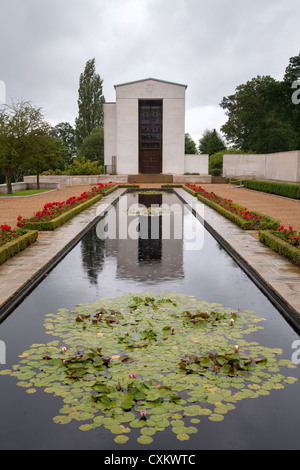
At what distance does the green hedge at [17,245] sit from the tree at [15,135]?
1549cm

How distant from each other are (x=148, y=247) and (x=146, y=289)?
11.6 ft

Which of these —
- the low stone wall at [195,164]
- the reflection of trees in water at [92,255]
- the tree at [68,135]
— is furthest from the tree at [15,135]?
the tree at [68,135]

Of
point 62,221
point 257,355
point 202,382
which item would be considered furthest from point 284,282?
point 62,221

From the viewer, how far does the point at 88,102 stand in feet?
Answer: 202

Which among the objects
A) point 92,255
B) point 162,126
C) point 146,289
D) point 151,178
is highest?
point 162,126

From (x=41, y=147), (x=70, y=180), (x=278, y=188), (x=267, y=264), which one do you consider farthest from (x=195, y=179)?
(x=267, y=264)

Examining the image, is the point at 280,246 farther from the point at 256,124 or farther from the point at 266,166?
the point at 256,124

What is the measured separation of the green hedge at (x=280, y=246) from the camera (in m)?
8.60

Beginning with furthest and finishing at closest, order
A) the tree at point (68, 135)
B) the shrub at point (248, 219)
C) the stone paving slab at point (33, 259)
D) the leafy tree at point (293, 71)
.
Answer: the tree at point (68, 135) → the leafy tree at point (293, 71) → the shrub at point (248, 219) → the stone paving slab at point (33, 259)

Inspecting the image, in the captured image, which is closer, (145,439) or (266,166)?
(145,439)

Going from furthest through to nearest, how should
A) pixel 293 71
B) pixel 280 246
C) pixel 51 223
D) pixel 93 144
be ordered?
pixel 93 144 < pixel 293 71 < pixel 51 223 < pixel 280 246

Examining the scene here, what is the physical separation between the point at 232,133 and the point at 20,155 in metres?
43.2

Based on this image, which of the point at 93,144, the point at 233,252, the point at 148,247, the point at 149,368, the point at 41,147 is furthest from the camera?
the point at 93,144

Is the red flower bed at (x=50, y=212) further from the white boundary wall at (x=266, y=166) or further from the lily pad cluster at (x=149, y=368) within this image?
the white boundary wall at (x=266, y=166)
